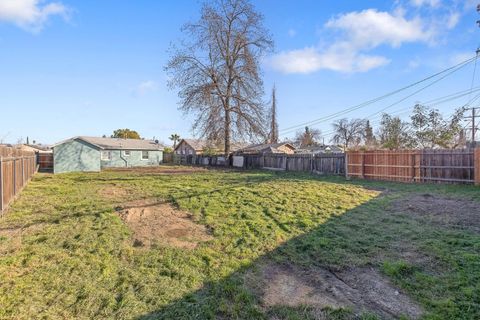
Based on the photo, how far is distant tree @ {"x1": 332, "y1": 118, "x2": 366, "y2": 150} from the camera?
5478 centimetres

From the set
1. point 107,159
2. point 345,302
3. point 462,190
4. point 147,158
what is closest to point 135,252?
point 345,302

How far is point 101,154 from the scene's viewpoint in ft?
93.5

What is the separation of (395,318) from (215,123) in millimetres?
21755

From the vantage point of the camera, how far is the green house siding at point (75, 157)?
22.0 metres

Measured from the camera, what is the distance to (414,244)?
5.38m

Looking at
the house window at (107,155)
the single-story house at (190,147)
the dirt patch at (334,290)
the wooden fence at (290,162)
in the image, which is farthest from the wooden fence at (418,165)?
the single-story house at (190,147)

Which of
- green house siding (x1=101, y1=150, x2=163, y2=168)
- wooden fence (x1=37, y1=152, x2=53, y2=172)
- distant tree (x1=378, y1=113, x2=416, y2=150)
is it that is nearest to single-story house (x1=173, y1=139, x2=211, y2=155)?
green house siding (x1=101, y1=150, x2=163, y2=168)

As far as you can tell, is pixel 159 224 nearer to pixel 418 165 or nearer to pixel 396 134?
pixel 418 165

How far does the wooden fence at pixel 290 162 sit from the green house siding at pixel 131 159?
229 inches

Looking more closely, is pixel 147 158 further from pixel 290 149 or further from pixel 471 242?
pixel 471 242

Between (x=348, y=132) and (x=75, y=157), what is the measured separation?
46.6 meters

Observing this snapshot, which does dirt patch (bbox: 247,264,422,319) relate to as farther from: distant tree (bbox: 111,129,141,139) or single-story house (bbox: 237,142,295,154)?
distant tree (bbox: 111,129,141,139)

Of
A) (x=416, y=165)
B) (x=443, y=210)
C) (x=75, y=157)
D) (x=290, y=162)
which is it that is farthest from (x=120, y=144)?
(x=443, y=210)

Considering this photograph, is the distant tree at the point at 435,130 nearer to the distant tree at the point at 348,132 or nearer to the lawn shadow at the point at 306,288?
the lawn shadow at the point at 306,288
